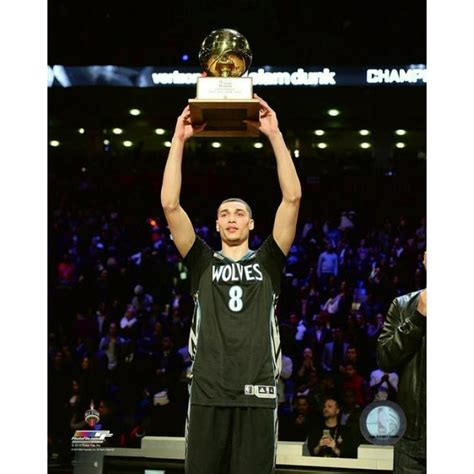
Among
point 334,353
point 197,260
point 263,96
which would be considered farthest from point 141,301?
point 197,260

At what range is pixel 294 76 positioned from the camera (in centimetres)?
1194

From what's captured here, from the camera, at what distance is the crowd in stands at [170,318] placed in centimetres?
652

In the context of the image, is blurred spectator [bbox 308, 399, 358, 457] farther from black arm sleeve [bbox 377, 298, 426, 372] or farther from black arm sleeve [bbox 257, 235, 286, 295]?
black arm sleeve [bbox 257, 235, 286, 295]

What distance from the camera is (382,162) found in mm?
13703

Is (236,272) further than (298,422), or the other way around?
(298,422)

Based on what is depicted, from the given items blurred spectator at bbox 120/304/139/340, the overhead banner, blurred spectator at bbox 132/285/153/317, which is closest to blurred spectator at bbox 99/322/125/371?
blurred spectator at bbox 120/304/139/340

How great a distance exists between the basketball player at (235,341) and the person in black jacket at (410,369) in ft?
1.39

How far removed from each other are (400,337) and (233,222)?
2.44 feet

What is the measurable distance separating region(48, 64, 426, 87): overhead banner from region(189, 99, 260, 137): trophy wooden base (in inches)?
323

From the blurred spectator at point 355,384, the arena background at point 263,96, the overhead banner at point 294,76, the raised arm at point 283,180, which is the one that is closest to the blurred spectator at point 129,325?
the arena background at point 263,96

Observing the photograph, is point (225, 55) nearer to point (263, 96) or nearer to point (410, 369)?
point (410, 369)

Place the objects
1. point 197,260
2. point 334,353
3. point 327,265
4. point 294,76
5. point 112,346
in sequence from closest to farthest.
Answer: point 197,260 → point 334,353 → point 112,346 → point 327,265 → point 294,76
